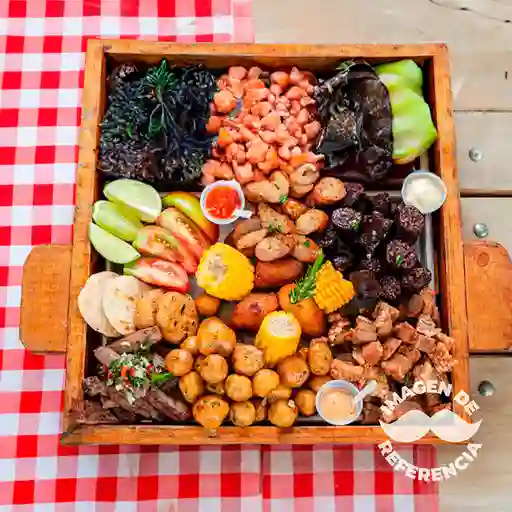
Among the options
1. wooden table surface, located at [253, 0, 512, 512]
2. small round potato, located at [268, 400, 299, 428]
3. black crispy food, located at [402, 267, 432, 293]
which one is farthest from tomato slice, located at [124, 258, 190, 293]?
wooden table surface, located at [253, 0, 512, 512]

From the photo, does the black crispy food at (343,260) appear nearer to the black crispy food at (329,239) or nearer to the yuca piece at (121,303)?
the black crispy food at (329,239)

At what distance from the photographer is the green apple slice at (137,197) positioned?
6.82ft

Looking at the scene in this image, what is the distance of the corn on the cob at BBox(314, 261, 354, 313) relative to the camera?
6.48 ft

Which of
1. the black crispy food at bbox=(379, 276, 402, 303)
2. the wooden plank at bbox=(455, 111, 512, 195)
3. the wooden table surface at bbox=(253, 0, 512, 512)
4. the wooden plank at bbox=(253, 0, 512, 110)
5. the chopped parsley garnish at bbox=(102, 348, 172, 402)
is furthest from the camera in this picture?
the wooden plank at bbox=(253, 0, 512, 110)

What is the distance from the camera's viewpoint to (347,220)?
6.48 feet

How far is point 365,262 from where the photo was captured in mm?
1992

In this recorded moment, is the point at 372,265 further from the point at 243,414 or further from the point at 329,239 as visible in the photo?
the point at 243,414

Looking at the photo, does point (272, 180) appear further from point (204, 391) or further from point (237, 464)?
point (237, 464)

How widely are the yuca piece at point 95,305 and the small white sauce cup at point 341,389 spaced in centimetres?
64

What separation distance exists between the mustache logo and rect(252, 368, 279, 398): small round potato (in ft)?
1.16

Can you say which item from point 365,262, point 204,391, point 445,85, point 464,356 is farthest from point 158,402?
point 445,85

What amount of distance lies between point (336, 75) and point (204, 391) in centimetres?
109

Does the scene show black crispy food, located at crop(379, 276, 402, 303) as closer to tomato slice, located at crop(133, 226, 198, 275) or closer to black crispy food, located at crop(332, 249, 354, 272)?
black crispy food, located at crop(332, 249, 354, 272)

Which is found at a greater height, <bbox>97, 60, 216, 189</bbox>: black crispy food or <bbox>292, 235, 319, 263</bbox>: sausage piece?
<bbox>97, 60, 216, 189</bbox>: black crispy food
